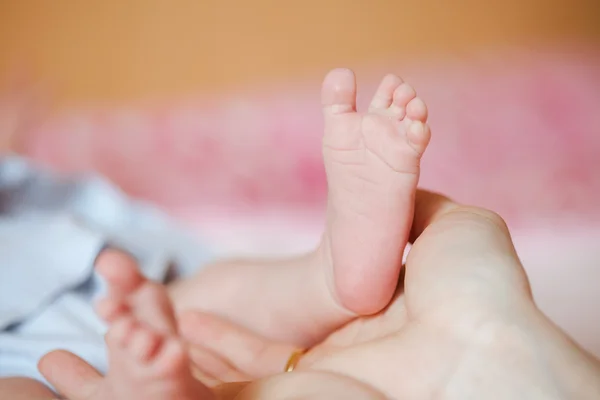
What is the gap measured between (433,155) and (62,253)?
698 millimetres

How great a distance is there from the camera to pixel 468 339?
457 mm

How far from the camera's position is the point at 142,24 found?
1.92 metres

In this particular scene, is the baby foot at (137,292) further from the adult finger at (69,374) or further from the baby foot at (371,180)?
the baby foot at (371,180)

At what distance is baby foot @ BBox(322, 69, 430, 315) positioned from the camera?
0.57 metres

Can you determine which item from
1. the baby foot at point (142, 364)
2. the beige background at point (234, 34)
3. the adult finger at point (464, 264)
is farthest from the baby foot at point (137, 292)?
the beige background at point (234, 34)

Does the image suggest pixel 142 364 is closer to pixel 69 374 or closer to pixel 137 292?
pixel 69 374

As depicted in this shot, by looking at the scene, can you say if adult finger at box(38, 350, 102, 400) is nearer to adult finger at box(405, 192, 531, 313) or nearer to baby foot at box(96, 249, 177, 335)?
baby foot at box(96, 249, 177, 335)

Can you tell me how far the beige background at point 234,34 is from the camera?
6.08 feet

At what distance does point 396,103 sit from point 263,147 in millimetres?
835

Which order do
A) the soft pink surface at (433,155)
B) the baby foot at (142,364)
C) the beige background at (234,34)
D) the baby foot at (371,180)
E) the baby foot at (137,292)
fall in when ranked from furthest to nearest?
1. the beige background at (234,34)
2. the soft pink surface at (433,155)
3. the baby foot at (137,292)
4. the baby foot at (371,180)
5. the baby foot at (142,364)

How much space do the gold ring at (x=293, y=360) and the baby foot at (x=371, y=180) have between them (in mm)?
92

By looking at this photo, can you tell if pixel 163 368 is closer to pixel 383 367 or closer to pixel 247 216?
pixel 383 367

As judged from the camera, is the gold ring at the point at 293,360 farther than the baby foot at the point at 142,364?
Yes

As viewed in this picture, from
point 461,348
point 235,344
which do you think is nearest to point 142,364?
point 461,348
